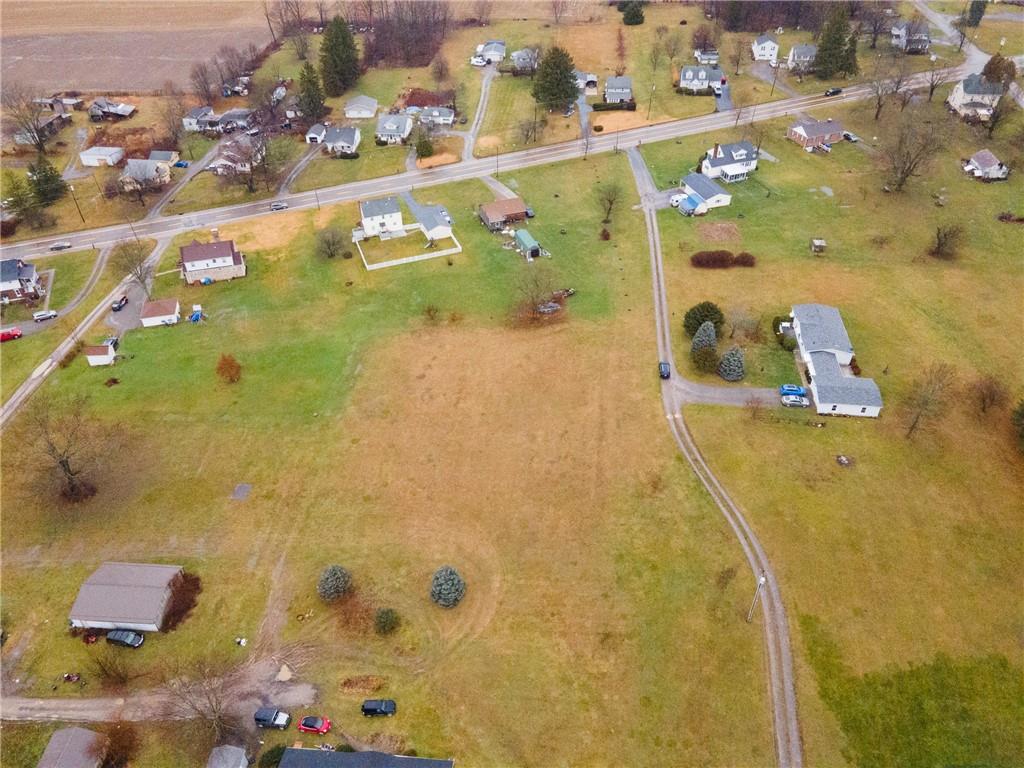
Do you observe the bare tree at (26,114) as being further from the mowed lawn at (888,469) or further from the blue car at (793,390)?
the blue car at (793,390)

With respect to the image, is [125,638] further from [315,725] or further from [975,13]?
[975,13]

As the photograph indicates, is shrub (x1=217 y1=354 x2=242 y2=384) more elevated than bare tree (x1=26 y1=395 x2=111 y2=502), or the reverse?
shrub (x1=217 y1=354 x2=242 y2=384)

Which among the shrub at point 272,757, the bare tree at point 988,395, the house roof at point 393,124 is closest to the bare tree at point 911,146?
the bare tree at point 988,395

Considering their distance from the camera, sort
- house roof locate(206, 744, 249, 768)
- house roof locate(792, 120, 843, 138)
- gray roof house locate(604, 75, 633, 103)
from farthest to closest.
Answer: gray roof house locate(604, 75, 633, 103) < house roof locate(792, 120, 843, 138) < house roof locate(206, 744, 249, 768)

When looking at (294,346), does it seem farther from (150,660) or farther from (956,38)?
(956,38)

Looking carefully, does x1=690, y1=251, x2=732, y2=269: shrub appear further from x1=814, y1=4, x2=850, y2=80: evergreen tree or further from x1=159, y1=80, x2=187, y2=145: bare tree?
x1=159, y1=80, x2=187, y2=145: bare tree

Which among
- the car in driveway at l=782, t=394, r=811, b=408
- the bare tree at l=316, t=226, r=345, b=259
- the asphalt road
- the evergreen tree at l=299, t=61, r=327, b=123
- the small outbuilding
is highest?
the evergreen tree at l=299, t=61, r=327, b=123

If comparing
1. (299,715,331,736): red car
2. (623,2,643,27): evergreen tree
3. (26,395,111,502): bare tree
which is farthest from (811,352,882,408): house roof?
(623,2,643,27): evergreen tree
